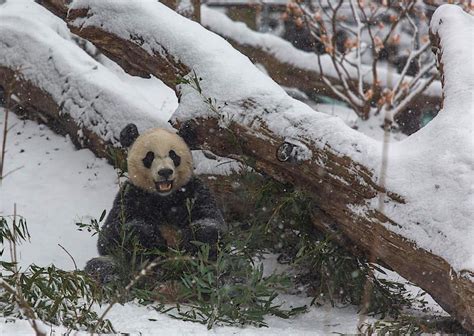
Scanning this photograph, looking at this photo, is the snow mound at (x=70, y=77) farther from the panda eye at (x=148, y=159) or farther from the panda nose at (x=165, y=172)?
the panda nose at (x=165, y=172)

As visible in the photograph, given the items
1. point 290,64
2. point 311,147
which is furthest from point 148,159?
point 290,64

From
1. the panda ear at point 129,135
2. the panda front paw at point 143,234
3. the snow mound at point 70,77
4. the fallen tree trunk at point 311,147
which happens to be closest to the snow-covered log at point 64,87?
the snow mound at point 70,77

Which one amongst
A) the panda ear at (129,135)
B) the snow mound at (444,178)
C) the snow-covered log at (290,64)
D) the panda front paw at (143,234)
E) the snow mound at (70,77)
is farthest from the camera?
the snow-covered log at (290,64)

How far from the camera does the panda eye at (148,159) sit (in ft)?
13.3

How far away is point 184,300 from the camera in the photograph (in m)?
3.79

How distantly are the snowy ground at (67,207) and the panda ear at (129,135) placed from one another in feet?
2.23

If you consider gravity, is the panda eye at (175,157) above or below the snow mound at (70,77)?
above

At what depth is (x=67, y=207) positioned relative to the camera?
17.7 feet

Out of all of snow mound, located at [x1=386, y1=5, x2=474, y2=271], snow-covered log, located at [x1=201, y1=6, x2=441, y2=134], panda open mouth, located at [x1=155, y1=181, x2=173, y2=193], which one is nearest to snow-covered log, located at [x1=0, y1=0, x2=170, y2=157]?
panda open mouth, located at [x1=155, y1=181, x2=173, y2=193]

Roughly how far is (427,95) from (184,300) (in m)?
6.74

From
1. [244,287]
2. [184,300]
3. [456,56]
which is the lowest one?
[184,300]

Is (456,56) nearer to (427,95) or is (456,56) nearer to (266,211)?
(266,211)

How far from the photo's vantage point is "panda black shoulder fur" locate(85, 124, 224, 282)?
3.95m

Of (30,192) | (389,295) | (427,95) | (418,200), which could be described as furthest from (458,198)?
(427,95)
